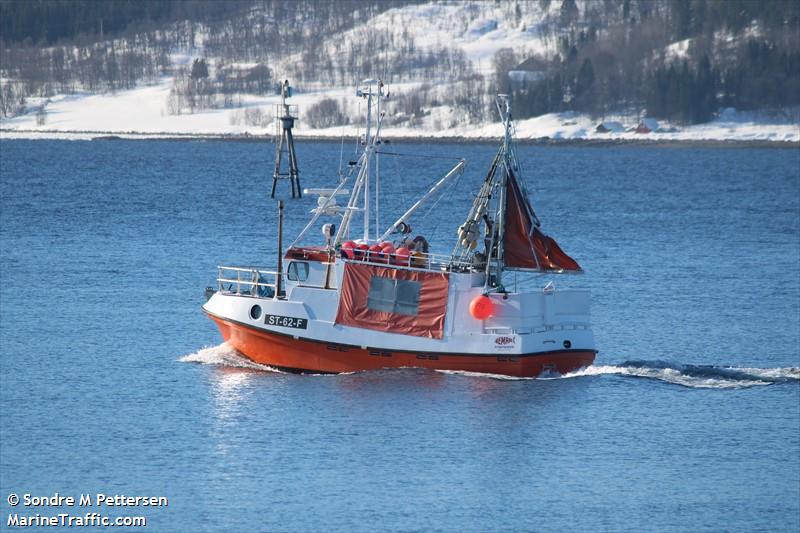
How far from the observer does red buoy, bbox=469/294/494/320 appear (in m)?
42.0

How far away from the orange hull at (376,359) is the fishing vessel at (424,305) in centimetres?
3

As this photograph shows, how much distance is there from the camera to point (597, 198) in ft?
379

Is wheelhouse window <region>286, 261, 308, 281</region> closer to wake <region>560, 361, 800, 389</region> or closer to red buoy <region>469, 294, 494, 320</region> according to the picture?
red buoy <region>469, 294, 494, 320</region>

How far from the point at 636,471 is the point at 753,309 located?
22.8 metres

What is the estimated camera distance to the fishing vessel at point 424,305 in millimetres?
42469

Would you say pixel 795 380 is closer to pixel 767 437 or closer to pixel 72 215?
pixel 767 437

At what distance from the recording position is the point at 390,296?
43.2m

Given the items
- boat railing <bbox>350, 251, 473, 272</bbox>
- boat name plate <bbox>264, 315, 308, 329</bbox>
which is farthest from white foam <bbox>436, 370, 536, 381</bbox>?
boat name plate <bbox>264, 315, 308, 329</bbox>

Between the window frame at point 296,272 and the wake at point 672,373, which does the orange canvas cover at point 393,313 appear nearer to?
the window frame at point 296,272

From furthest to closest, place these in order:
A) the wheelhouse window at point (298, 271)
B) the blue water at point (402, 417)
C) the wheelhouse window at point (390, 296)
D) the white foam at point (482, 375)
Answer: the wheelhouse window at point (298, 271) < the wheelhouse window at point (390, 296) < the white foam at point (482, 375) < the blue water at point (402, 417)

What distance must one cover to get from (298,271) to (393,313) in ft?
10.6

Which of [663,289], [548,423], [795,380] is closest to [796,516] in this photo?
[548,423]

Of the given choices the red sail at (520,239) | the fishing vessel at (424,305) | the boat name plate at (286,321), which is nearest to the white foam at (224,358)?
the fishing vessel at (424,305)

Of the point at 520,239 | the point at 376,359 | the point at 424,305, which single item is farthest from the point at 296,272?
the point at 520,239
